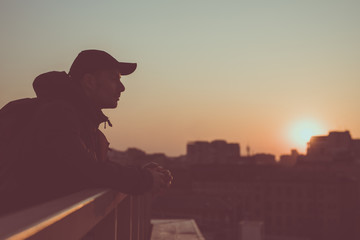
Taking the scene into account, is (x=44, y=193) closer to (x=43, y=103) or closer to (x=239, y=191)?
(x=43, y=103)

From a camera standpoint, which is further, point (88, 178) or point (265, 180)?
point (265, 180)

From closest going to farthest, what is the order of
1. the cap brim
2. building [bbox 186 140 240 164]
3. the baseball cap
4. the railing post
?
the baseball cap → the cap brim → the railing post → building [bbox 186 140 240 164]

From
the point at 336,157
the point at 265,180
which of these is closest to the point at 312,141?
the point at 336,157

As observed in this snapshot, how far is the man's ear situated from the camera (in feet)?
7.33

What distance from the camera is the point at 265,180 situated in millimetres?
82250

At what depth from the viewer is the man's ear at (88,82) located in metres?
2.23

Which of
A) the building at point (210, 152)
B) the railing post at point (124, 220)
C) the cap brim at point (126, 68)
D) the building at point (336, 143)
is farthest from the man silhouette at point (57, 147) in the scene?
the building at point (210, 152)

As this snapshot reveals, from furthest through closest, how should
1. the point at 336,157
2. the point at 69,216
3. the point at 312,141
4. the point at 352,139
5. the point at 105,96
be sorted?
1. the point at 352,139
2. the point at 312,141
3. the point at 336,157
4. the point at 105,96
5. the point at 69,216

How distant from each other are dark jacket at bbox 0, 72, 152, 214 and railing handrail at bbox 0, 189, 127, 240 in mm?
277

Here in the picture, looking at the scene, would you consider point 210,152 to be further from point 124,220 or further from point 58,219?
point 58,219

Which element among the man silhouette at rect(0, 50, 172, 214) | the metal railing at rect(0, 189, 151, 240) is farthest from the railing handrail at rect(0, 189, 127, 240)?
the man silhouette at rect(0, 50, 172, 214)

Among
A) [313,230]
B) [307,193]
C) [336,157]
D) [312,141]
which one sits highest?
[312,141]

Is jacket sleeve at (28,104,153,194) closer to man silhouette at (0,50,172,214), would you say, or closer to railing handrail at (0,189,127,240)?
man silhouette at (0,50,172,214)

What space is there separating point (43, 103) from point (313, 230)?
81.5m
